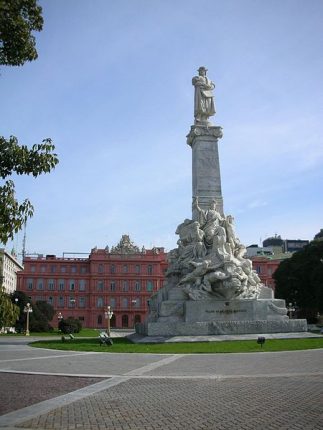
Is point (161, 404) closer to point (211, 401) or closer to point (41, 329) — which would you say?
point (211, 401)

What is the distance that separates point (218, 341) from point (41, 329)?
3824 centimetres

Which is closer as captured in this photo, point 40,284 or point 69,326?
point 69,326

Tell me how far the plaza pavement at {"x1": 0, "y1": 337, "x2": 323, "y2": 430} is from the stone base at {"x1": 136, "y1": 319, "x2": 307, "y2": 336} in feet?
22.9

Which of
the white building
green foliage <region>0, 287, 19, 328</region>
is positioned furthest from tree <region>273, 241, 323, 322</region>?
the white building

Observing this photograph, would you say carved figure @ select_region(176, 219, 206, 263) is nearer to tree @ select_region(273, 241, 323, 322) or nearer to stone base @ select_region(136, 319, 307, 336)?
stone base @ select_region(136, 319, 307, 336)

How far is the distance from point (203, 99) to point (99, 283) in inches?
2470

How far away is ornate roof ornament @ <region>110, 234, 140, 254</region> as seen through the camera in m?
90.8

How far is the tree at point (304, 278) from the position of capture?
159ft

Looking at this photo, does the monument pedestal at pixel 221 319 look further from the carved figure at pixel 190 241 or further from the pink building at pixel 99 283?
the pink building at pixel 99 283

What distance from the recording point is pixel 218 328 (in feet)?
74.8

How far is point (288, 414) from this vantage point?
25.1ft

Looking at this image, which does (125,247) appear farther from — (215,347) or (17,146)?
(17,146)

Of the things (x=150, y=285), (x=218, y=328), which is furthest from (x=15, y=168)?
(x=150, y=285)

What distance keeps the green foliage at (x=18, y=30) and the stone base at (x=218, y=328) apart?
1777cm
